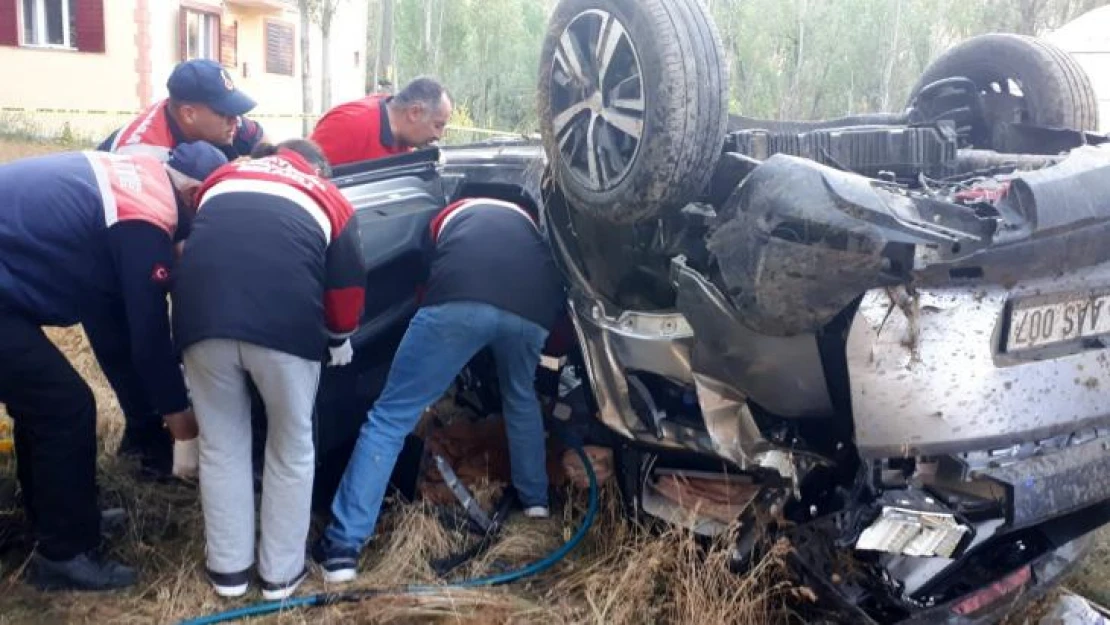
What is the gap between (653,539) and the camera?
3.14m

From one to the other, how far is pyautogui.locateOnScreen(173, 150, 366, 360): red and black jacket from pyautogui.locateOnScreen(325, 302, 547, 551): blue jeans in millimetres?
408

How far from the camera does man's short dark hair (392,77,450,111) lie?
5.35m

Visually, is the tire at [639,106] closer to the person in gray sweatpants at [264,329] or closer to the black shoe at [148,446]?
the person in gray sweatpants at [264,329]

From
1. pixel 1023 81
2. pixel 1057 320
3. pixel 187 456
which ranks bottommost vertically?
pixel 187 456

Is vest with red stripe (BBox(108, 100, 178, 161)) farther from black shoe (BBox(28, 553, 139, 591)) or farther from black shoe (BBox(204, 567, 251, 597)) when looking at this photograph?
black shoe (BBox(204, 567, 251, 597))

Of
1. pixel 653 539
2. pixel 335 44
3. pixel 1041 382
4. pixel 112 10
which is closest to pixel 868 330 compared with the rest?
pixel 1041 382

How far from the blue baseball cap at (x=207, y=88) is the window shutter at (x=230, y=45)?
18.7m

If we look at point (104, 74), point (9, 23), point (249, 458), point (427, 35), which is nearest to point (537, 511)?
point (249, 458)

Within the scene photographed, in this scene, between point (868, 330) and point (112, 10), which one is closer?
point (868, 330)

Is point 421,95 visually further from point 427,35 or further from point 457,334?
point 427,35

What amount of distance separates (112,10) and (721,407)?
60.8 feet

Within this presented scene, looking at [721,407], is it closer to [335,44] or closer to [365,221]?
[365,221]

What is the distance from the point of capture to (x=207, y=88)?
430cm

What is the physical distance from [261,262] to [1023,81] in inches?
126
